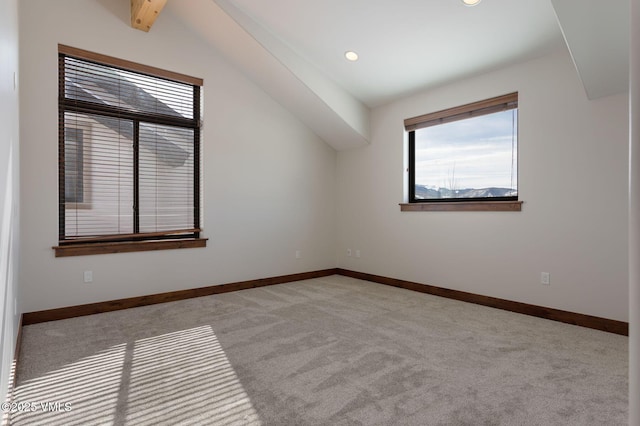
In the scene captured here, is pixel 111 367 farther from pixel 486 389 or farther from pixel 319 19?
pixel 319 19

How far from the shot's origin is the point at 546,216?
3395 mm

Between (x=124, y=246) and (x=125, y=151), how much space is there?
988mm

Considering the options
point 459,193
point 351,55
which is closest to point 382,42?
point 351,55

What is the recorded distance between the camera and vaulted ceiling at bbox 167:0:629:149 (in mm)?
2535

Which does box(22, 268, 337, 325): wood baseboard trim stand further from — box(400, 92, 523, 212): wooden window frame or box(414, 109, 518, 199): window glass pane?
box(414, 109, 518, 199): window glass pane

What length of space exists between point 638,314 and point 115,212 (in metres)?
4.06

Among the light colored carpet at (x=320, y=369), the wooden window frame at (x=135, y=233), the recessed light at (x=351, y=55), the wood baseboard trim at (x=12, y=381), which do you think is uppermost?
the recessed light at (x=351, y=55)

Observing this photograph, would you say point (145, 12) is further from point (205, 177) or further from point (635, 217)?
point (635, 217)

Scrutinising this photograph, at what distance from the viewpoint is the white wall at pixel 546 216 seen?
3.02 metres

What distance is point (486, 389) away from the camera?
204cm

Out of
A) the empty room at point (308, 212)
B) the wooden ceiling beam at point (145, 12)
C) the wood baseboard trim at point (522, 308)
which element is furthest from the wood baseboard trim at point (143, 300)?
the wooden ceiling beam at point (145, 12)

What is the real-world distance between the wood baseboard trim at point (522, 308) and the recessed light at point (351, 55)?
8.96ft

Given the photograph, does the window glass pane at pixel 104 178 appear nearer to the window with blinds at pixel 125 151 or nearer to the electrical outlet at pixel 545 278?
Result: the window with blinds at pixel 125 151

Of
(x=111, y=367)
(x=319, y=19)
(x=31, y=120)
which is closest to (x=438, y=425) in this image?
(x=111, y=367)
